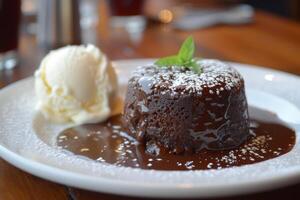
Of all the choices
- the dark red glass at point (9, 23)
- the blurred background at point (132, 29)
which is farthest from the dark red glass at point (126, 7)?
the dark red glass at point (9, 23)

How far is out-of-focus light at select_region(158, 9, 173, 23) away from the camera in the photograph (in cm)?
272

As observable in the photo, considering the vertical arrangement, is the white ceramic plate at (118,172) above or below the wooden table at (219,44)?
above

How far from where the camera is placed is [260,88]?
1663mm

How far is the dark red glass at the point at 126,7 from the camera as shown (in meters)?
2.53

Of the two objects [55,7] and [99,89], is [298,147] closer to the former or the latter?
[99,89]

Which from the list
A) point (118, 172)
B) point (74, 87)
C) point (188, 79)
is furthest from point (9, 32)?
point (118, 172)

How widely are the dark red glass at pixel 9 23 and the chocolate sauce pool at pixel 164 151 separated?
28.4 inches

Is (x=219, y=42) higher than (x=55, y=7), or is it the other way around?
(x=55, y=7)

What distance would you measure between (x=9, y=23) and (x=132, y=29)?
731 mm

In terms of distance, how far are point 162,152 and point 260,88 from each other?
522 mm

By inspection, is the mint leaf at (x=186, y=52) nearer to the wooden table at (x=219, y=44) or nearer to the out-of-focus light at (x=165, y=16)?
the wooden table at (x=219, y=44)

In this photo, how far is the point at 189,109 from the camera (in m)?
1.28

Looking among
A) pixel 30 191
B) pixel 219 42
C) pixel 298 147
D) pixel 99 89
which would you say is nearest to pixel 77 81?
pixel 99 89

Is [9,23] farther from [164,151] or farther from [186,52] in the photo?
[164,151]
